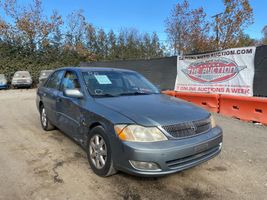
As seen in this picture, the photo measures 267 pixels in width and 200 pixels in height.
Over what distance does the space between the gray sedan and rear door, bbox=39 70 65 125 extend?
0.47 m

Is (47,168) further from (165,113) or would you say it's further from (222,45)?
(222,45)

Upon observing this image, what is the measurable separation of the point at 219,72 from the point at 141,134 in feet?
19.1

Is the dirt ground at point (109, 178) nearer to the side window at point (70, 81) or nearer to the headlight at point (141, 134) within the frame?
the headlight at point (141, 134)

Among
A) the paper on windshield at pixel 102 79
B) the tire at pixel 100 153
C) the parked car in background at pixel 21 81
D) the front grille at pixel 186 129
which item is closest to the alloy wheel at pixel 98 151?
the tire at pixel 100 153

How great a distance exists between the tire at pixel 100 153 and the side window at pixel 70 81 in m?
1.07

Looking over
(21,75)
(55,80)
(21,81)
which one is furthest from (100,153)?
(21,75)

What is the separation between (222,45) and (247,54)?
13570 millimetres

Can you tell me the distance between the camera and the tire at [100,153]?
3.28 metres

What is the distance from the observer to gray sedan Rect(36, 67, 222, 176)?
2.96 m

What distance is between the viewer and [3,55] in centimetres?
2336

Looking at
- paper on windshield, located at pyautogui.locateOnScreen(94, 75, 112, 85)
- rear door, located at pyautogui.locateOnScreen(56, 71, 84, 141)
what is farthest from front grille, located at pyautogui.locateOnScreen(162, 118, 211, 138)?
paper on windshield, located at pyautogui.locateOnScreen(94, 75, 112, 85)

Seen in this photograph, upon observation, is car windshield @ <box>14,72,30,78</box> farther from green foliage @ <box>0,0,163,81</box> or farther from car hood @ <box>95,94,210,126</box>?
car hood @ <box>95,94,210,126</box>

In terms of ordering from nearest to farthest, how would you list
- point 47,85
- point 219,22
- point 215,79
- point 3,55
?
point 47,85, point 215,79, point 219,22, point 3,55

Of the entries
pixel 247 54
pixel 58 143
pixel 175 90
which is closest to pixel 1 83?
pixel 175 90
